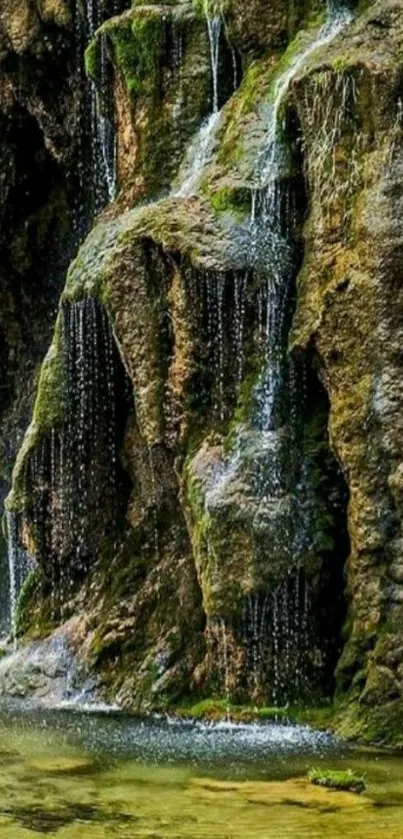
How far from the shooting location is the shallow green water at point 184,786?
412 inches

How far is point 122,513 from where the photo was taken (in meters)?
23.6

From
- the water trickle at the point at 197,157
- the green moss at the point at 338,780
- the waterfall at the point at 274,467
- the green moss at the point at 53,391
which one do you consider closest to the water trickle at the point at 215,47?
the water trickle at the point at 197,157

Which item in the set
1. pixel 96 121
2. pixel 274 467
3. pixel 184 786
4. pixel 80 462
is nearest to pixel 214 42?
pixel 96 121

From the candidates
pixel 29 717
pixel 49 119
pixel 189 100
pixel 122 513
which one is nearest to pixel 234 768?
pixel 29 717

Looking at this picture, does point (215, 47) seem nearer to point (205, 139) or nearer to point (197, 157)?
point (205, 139)

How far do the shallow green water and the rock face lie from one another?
1.85 meters

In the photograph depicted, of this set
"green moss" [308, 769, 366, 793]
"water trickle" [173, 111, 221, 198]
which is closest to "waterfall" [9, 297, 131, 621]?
"water trickle" [173, 111, 221, 198]

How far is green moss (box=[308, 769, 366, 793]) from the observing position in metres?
12.0

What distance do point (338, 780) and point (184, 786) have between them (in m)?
1.46

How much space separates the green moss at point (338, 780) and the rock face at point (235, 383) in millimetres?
3525

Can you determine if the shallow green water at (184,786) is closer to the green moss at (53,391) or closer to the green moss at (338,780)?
the green moss at (338,780)

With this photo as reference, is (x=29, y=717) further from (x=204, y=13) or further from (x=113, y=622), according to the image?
(x=204, y=13)

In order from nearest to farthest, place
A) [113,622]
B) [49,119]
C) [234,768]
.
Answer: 1. [234,768]
2. [113,622]
3. [49,119]

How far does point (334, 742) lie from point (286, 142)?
9.51 meters
